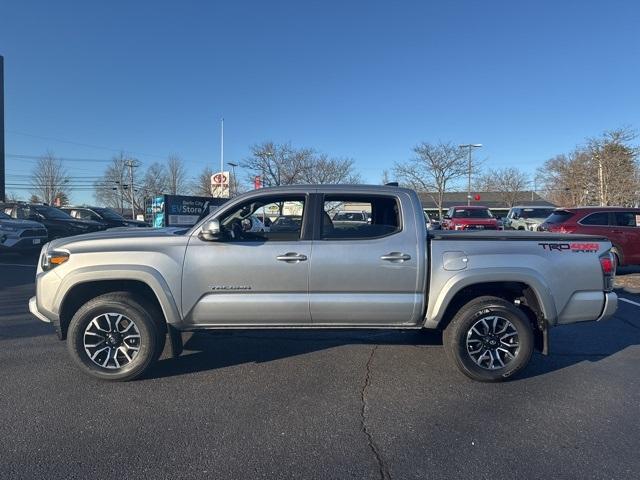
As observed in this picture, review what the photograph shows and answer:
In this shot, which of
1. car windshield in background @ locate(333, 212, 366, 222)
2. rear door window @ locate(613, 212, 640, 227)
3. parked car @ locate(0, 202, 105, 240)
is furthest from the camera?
parked car @ locate(0, 202, 105, 240)

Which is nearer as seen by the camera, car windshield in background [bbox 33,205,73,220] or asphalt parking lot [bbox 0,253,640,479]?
asphalt parking lot [bbox 0,253,640,479]

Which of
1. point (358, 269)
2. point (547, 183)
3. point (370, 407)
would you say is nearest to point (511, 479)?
point (370, 407)

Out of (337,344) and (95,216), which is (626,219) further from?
(95,216)

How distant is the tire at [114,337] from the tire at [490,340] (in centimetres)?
285

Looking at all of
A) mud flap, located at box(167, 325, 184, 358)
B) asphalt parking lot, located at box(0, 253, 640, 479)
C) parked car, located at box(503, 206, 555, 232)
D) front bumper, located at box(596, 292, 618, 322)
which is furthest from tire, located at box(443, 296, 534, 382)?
parked car, located at box(503, 206, 555, 232)

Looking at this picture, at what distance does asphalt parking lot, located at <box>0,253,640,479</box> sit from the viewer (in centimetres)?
291

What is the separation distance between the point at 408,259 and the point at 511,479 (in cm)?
196

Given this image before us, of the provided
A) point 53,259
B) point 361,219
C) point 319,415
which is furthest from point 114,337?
point 361,219

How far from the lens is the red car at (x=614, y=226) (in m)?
11.1

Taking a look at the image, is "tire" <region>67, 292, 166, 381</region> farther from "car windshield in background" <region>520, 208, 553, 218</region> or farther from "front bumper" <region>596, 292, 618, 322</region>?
"car windshield in background" <region>520, 208, 553, 218</region>

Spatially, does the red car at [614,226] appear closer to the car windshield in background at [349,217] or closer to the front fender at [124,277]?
the car windshield in background at [349,217]

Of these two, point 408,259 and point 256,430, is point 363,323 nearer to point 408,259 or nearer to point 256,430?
point 408,259

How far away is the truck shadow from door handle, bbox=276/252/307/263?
98cm

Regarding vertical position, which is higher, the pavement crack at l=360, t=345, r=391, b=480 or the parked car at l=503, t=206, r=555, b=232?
the parked car at l=503, t=206, r=555, b=232
